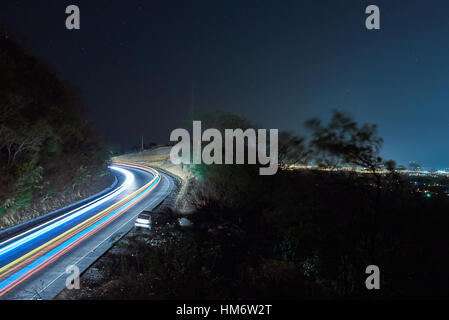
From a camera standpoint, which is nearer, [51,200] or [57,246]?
[57,246]

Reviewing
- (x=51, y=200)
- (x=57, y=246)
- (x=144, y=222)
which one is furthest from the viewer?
(x=51, y=200)

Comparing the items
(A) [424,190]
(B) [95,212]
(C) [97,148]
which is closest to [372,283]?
(A) [424,190]

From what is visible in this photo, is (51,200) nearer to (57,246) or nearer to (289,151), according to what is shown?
(57,246)

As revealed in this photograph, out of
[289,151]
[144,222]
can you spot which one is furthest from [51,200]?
[289,151]

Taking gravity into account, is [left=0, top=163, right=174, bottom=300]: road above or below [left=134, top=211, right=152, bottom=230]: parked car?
below

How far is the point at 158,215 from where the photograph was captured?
1633 centimetres

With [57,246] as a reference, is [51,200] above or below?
above


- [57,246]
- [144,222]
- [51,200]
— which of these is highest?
[51,200]

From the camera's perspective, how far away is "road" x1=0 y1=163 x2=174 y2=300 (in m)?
7.60

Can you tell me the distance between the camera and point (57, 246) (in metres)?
10.8

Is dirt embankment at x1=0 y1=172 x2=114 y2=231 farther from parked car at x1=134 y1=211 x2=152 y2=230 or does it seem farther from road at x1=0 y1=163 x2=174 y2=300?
parked car at x1=134 y1=211 x2=152 y2=230

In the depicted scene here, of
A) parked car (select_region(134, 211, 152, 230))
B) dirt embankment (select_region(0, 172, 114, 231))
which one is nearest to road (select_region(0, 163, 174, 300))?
parked car (select_region(134, 211, 152, 230))

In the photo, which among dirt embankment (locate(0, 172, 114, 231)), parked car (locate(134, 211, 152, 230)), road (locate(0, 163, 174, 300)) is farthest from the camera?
dirt embankment (locate(0, 172, 114, 231))
